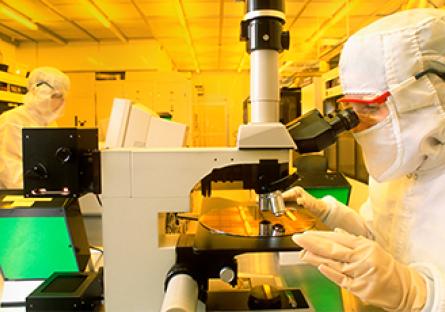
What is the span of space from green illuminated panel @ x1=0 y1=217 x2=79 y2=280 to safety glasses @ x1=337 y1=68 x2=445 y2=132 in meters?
0.96

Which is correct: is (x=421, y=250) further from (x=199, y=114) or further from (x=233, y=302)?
(x=199, y=114)

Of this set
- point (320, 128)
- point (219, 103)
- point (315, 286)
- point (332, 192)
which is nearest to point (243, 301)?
point (315, 286)

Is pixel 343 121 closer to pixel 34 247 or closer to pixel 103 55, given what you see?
pixel 34 247

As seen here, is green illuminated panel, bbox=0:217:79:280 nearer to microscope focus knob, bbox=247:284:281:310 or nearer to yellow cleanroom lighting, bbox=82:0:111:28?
microscope focus knob, bbox=247:284:281:310

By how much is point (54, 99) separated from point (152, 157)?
232 centimetres

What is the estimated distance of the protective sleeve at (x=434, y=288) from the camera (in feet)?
2.20

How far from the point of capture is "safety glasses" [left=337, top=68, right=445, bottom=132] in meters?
0.80

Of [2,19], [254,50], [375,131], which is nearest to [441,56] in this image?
[375,131]

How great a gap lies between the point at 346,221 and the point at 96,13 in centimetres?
390

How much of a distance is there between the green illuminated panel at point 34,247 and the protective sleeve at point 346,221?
851mm

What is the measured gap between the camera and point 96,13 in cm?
418

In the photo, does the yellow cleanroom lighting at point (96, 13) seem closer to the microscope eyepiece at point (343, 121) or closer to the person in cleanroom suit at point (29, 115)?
the person in cleanroom suit at point (29, 115)

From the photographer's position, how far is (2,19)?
440 centimetres

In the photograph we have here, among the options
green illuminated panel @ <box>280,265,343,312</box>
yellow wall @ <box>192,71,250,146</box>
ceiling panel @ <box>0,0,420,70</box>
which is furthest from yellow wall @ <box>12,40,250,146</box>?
green illuminated panel @ <box>280,265,343,312</box>
